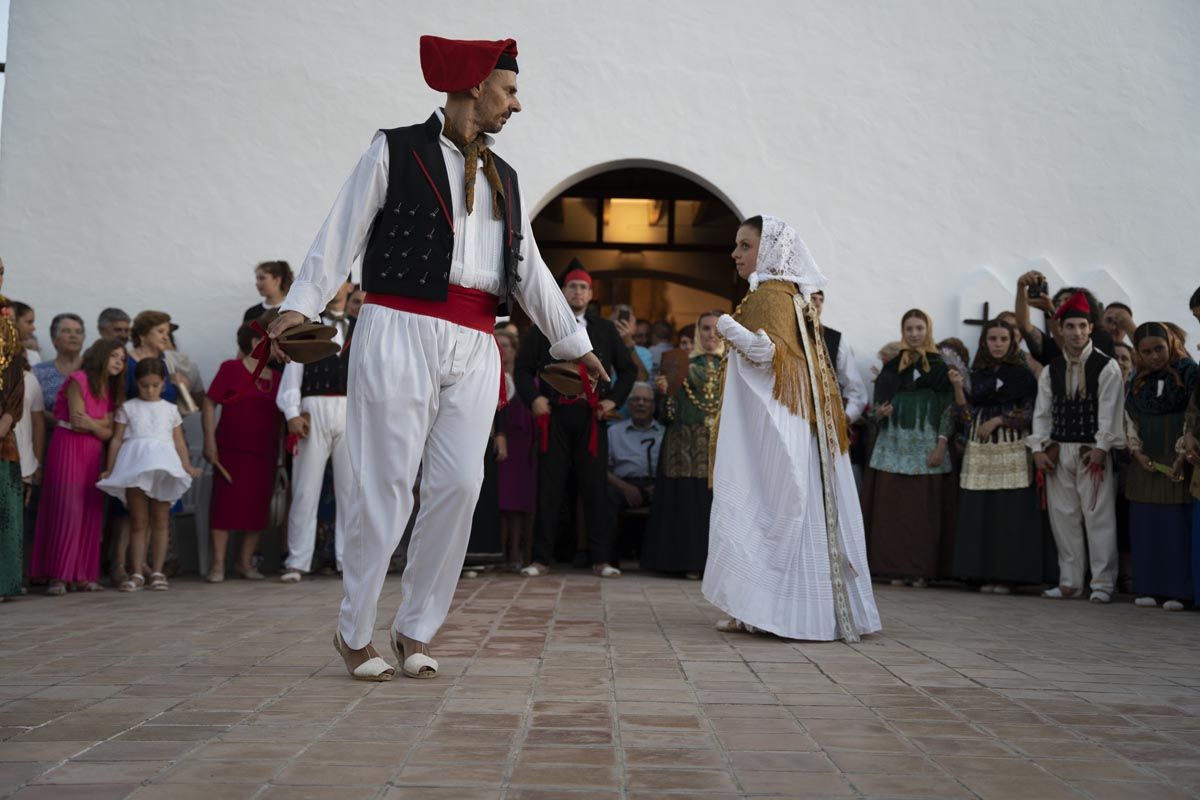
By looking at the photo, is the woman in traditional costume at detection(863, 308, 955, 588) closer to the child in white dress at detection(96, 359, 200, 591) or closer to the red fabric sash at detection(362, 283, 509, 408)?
the child in white dress at detection(96, 359, 200, 591)

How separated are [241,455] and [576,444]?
94.8 inches

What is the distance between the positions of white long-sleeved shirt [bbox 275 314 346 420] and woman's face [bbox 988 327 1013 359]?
453cm

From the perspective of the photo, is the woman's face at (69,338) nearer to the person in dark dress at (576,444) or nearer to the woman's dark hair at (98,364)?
the woman's dark hair at (98,364)

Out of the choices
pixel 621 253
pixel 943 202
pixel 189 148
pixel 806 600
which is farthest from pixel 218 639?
pixel 621 253

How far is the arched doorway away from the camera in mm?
14117

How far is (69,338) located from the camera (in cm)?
817

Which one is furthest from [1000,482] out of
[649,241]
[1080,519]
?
[649,241]

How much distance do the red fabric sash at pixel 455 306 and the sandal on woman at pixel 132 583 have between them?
419 centimetres

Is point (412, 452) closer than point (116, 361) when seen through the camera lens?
Yes

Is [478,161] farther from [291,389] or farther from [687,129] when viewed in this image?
[687,129]

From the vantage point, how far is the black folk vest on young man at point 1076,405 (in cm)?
787

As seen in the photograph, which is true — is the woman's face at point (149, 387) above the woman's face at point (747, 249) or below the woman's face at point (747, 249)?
below

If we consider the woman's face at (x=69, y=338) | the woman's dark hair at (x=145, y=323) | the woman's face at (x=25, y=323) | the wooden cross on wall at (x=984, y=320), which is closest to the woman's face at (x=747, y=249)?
the woman's dark hair at (x=145, y=323)

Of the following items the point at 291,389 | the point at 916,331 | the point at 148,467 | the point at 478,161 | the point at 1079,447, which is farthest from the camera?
the point at 916,331
